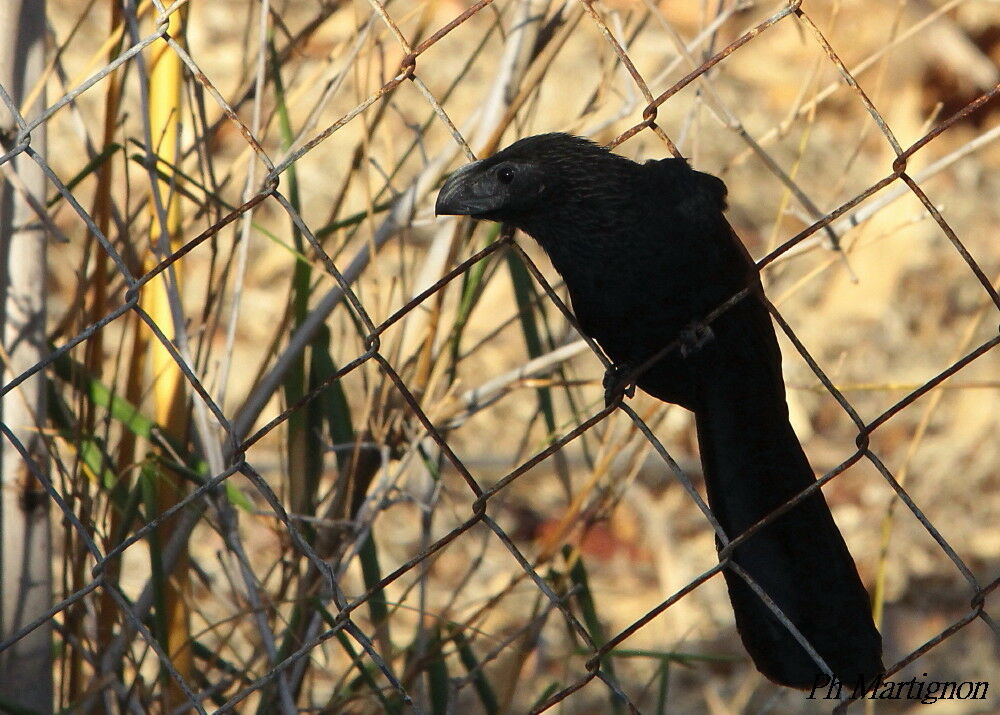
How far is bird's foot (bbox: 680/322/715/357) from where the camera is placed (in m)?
1.99

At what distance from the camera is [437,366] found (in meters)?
2.31

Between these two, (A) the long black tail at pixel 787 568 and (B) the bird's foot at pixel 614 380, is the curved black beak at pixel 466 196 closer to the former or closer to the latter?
(B) the bird's foot at pixel 614 380

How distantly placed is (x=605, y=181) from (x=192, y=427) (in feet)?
2.90

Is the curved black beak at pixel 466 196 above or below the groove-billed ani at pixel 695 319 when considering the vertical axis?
above

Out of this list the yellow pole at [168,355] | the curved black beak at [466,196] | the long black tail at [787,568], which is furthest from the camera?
the yellow pole at [168,355]

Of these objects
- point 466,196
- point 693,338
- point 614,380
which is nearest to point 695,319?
point 693,338

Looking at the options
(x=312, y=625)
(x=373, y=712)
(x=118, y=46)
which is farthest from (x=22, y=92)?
(x=373, y=712)

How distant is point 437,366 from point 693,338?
53 centimetres

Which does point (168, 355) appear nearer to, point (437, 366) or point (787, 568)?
point (437, 366)

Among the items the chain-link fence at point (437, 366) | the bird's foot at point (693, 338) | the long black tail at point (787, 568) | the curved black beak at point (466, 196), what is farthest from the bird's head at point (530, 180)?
the long black tail at point (787, 568)

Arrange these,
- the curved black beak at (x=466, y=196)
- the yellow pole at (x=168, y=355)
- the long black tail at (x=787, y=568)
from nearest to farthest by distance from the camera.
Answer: the long black tail at (x=787, y=568) → the curved black beak at (x=466, y=196) → the yellow pole at (x=168, y=355)

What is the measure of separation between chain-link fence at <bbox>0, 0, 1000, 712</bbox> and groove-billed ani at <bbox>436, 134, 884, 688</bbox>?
0.50 ft

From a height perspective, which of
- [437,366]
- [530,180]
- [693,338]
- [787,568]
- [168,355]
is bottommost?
[787,568]

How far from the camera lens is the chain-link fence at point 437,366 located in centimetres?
196
